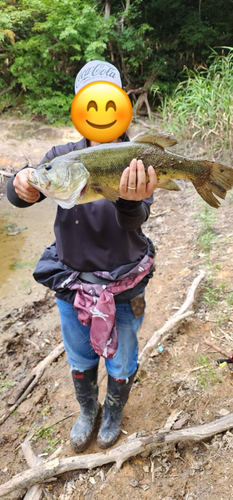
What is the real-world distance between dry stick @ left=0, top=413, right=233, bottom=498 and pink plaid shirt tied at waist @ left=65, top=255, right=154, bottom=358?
24.8 inches

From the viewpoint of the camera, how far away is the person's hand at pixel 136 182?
1422mm

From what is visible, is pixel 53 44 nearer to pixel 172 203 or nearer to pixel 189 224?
pixel 172 203

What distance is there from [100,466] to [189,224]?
353cm

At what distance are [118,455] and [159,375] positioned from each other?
0.75 metres

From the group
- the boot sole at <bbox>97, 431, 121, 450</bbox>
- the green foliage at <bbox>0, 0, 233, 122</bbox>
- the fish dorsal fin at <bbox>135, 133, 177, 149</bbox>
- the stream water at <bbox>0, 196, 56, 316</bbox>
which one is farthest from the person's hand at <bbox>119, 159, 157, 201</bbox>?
the green foliage at <bbox>0, 0, 233, 122</bbox>

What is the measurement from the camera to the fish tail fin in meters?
1.51

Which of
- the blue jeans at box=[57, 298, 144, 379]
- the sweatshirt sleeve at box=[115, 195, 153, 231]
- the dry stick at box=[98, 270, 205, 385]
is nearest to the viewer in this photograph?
the sweatshirt sleeve at box=[115, 195, 153, 231]

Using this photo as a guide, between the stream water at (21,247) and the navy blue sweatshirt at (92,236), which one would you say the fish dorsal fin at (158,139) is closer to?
the navy blue sweatshirt at (92,236)

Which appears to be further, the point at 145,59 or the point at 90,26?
the point at 145,59

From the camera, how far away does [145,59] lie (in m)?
10.5

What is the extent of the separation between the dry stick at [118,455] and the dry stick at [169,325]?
730 millimetres

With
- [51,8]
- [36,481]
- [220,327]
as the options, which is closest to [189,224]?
[220,327]

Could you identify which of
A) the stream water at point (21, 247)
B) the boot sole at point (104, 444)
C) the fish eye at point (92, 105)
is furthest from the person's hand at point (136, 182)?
the stream water at point (21, 247)

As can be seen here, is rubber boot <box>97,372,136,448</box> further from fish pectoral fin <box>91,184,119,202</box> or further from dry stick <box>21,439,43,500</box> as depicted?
fish pectoral fin <box>91,184,119,202</box>
